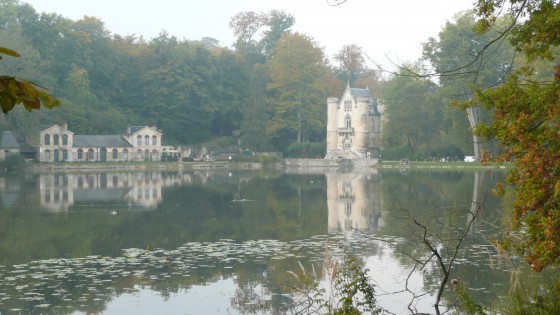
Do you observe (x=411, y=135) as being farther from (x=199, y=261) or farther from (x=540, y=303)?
(x=540, y=303)

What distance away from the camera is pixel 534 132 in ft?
26.4

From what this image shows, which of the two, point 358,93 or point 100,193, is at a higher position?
point 358,93

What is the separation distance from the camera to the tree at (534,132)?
7496mm

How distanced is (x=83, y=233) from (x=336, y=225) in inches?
300

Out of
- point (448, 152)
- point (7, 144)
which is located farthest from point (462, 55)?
point (7, 144)

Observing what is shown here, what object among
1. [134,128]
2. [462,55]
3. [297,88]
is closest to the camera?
[462,55]

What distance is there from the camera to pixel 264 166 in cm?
6875

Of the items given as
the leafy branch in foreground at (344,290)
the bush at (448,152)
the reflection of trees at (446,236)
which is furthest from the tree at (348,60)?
the leafy branch in foreground at (344,290)

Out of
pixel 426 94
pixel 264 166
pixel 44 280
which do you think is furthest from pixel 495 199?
pixel 264 166

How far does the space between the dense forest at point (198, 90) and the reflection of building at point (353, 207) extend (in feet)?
82.5

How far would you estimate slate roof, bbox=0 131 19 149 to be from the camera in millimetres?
56253

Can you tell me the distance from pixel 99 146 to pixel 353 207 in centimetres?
4398

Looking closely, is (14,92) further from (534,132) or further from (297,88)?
(297,88)

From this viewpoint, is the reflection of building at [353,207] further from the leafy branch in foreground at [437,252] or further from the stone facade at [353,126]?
the stone facade at [353,126]
